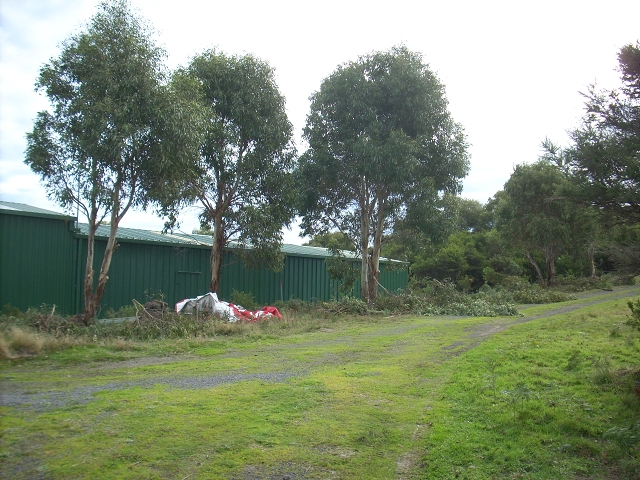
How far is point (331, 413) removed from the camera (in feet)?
19.1

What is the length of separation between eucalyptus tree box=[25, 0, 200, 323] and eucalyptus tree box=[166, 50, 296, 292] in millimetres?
3471

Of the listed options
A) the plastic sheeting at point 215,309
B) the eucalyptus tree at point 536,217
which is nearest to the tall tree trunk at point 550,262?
the eucalyptus tree at point 536,217

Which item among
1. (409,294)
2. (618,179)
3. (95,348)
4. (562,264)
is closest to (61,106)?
(95,348)

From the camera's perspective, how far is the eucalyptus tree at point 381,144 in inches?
771

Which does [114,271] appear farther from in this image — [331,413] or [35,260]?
[331,413]

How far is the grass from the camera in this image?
174 inches

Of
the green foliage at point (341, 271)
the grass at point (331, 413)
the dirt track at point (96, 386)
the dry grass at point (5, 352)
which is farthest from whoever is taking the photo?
the green foliage at point (341, 271)

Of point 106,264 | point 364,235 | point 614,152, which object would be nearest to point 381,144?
point 364,235

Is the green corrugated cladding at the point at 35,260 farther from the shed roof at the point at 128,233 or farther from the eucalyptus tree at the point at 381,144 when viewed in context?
the eucalyptus tree at the point at 381,144

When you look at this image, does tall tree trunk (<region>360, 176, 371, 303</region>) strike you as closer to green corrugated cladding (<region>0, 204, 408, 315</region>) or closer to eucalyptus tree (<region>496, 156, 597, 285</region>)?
green corrugated cladding (<region>0, 204, 408, 315</region>)

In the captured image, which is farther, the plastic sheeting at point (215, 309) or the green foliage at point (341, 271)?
the green foliage at point (341, 271)

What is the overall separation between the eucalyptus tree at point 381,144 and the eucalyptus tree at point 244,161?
2.28m

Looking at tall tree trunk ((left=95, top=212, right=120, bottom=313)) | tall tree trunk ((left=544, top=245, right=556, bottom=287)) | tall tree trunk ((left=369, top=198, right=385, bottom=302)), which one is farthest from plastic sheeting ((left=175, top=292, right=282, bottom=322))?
tall tree trunk ((left=544, top=245, right=556, bottom=287))

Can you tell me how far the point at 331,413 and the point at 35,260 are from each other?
1177 cm
